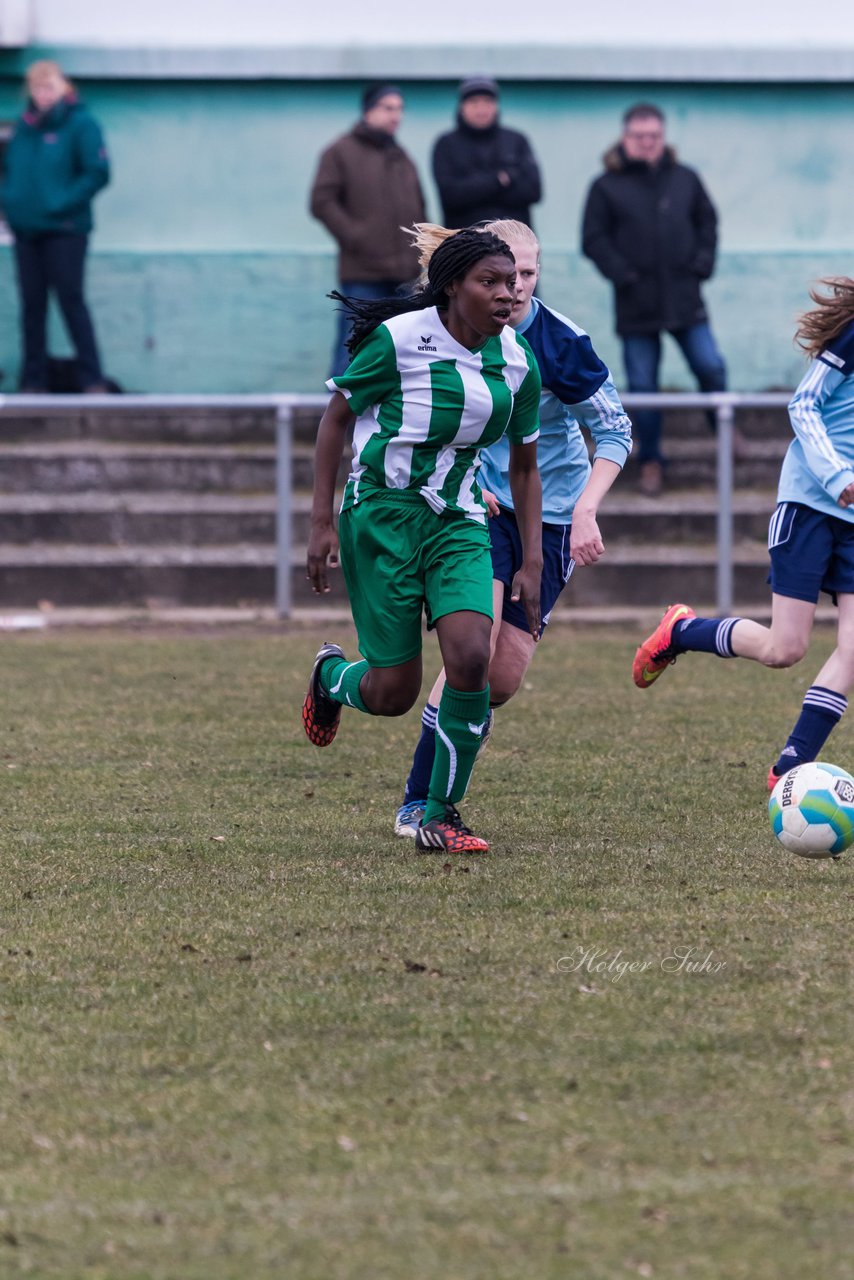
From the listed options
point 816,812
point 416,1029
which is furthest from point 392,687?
point 416,1029

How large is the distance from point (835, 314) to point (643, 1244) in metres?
3.95

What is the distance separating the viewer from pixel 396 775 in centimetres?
746

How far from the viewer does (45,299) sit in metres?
14.0

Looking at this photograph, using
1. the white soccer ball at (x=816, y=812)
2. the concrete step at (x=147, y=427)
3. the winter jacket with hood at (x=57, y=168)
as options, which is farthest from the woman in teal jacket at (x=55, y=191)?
the white soccer ball at (x=816, y=812)

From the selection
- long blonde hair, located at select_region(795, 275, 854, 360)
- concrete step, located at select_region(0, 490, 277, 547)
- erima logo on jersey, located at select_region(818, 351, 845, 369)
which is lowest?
concrete step, located at select_region(0, 490, 277, 547)

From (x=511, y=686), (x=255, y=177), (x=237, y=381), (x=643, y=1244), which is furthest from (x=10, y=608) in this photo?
(x=643, y=1244)

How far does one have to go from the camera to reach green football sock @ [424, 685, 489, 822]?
19.1 ft

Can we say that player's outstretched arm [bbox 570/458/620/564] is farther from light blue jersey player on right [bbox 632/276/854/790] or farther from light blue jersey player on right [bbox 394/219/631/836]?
light blue jersey player on right [bbox 632/276/854/790]

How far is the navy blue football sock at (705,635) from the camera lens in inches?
274

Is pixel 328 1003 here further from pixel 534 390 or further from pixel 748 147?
pixel 748 147

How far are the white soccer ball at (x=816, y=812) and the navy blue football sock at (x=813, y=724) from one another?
0.90 metres

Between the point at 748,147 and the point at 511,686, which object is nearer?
the point at 511,686

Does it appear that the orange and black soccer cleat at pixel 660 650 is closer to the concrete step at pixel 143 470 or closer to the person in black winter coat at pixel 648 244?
the person in black winter coat at pixel 648 244

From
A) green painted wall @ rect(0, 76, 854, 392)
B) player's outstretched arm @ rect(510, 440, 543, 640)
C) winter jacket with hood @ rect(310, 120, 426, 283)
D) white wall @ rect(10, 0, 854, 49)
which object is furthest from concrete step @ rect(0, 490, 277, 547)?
player's outstretched arm @ rect(510, 440, 543, 640)
